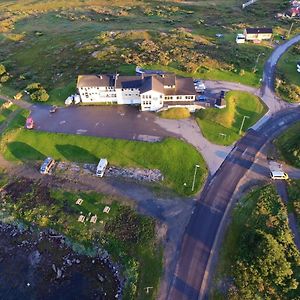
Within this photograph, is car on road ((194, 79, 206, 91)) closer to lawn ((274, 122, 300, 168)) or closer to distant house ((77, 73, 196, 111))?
Answer: distant house ((77, 73, 196, 111))

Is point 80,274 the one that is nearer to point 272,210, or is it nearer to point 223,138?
point 272,210

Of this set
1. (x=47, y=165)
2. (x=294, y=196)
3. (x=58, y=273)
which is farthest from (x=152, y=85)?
(x=58, y=273)

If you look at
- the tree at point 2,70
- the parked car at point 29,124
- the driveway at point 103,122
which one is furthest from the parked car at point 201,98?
the tree at point 2,70

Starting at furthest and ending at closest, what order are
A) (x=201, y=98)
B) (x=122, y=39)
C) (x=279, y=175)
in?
(x=122, y=39), (x=201, y=98), (x=279, y=175)

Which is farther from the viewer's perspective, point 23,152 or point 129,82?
point 129,82

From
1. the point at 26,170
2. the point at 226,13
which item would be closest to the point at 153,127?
the point at 26,170

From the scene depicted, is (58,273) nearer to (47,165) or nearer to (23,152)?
(47,165)
